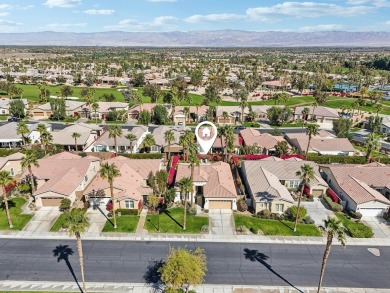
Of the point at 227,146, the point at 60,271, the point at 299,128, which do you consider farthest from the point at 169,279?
the point at 299,128

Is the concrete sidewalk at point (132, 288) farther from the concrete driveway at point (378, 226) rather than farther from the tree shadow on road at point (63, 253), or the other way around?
the concrete driveway at point (378, 226)

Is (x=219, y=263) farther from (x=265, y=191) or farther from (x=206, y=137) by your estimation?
(x=206, y=137)

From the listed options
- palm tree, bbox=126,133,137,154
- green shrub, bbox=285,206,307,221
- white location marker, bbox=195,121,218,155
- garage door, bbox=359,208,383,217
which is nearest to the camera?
green shrub, bbox=285,206,307,221

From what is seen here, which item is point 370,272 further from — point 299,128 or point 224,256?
point 299,128

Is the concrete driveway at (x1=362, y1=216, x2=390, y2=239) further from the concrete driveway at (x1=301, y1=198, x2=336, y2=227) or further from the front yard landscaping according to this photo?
the concrete driveway at (x1=301, y1=198, x2=336, y2=227)

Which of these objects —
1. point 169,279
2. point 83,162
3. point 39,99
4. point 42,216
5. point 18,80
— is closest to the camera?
point 169,279

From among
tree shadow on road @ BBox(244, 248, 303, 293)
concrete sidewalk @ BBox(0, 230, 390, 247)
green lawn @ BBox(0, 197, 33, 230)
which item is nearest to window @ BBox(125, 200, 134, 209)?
concrete sidewalk @ BBox(0, 230, 390, 247)
